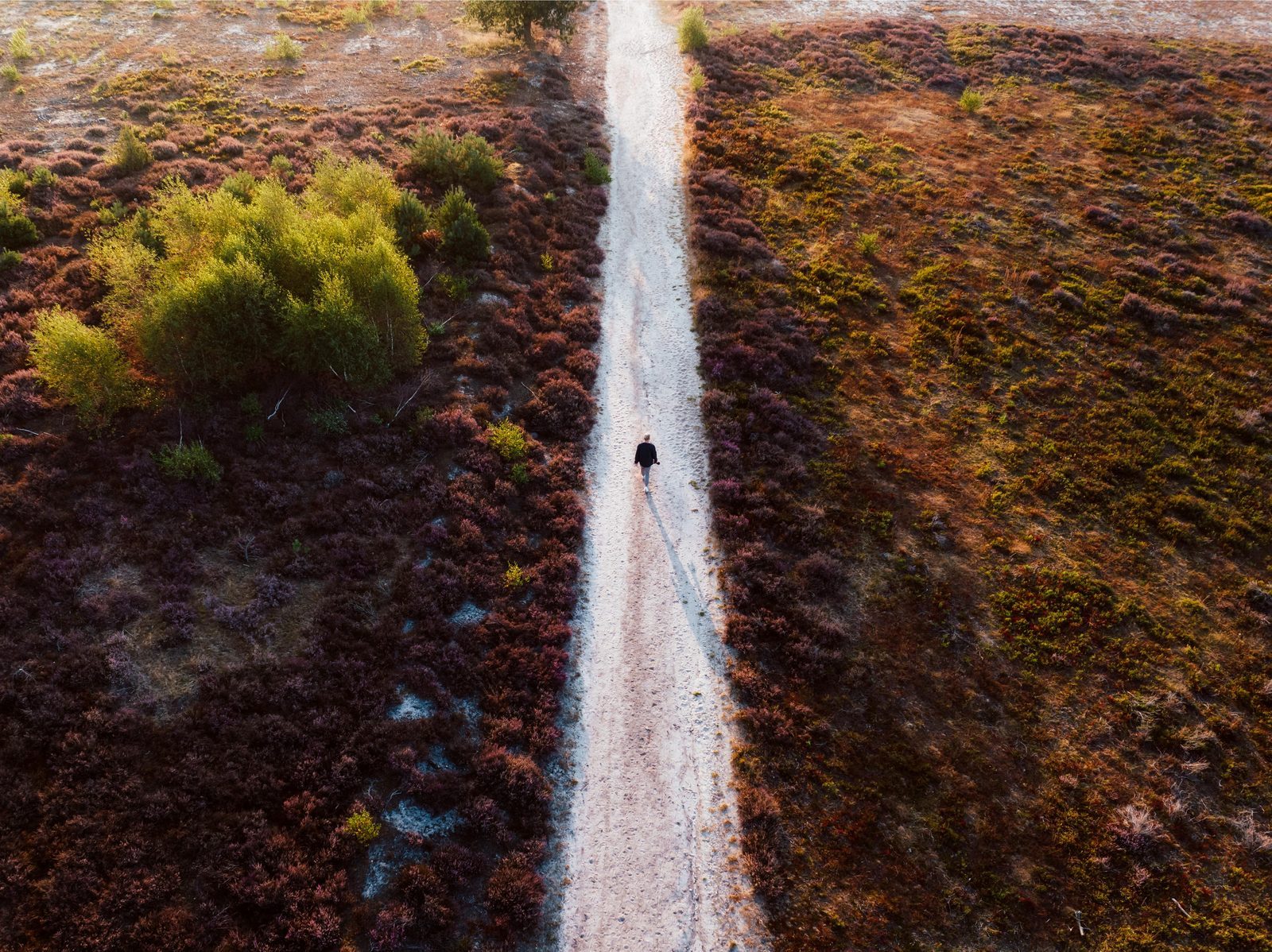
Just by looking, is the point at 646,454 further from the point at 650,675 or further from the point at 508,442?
the point at 650,675

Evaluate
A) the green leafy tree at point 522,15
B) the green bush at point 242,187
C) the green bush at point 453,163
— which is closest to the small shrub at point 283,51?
the green leafy tree at point 522,15

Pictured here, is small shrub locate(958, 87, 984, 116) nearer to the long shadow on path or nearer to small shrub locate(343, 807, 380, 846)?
the long shadow on path

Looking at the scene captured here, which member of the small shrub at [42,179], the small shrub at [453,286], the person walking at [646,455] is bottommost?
the person walking at [646,455]

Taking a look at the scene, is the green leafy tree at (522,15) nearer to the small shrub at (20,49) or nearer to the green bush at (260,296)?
the small shrub at (20,49)

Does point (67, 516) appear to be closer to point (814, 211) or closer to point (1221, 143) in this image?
point (814, 211)

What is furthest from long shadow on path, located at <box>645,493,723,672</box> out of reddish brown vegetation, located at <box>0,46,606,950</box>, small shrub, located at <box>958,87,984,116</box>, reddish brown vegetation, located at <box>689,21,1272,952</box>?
small shrub, located at <box>958,87,984,116</box>

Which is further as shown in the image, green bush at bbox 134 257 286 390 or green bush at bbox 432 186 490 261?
green bush at bbox 432 186 490 261

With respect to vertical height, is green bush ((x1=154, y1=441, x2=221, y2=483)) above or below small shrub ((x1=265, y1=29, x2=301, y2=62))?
below
